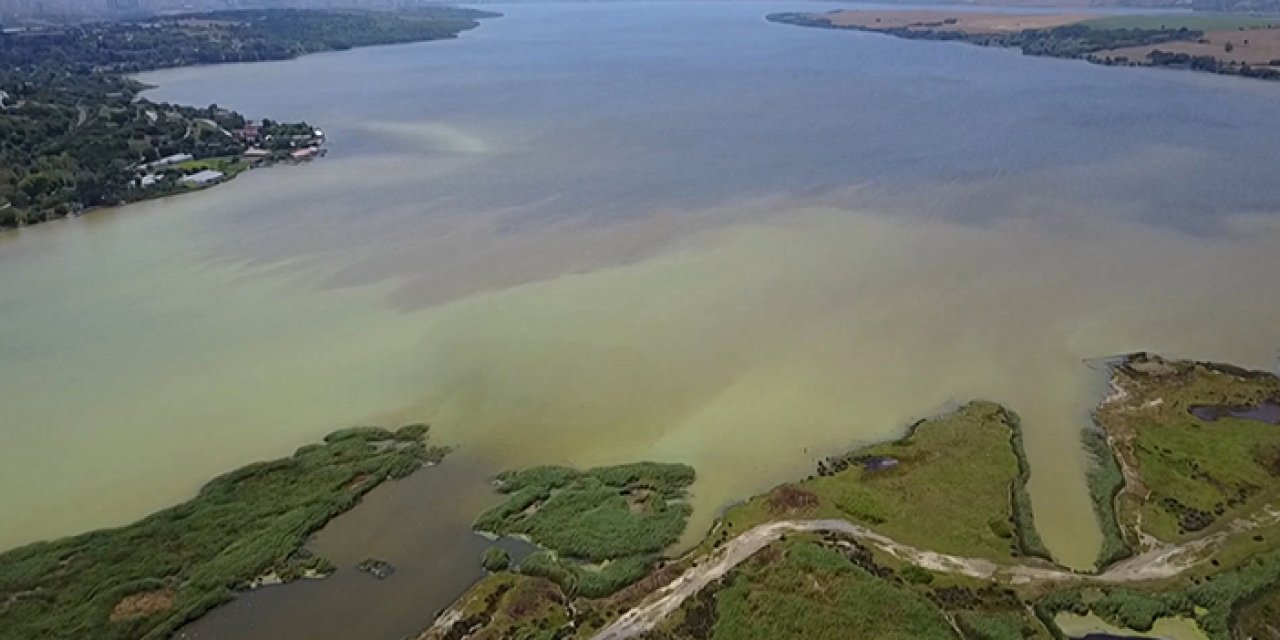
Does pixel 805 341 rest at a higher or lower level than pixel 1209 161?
lower

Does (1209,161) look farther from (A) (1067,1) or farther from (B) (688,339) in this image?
(A) (1067,1)

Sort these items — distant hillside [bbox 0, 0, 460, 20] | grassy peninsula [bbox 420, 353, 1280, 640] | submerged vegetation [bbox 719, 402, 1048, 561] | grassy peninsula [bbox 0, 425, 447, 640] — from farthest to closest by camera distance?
distant hillside [bbox 0, 0, 460, 20]
submerged vegetation [bbox 719, 402, 1048, 561]
grassy peninsula [bbox 0, 425, 447, 640]
grassy peninsula [bbox 420, 353, 1280, 640]

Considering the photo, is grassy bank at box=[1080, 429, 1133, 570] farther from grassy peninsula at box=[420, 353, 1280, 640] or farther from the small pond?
the small pond

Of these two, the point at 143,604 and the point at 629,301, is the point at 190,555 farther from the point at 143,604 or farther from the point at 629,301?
the point at 629,301

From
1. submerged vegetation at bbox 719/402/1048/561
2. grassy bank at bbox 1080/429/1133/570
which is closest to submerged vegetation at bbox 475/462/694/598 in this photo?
submerged vegetation at bbox 719/402/1048/561

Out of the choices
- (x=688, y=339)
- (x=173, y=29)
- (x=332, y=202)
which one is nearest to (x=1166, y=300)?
(x=688, y=339)

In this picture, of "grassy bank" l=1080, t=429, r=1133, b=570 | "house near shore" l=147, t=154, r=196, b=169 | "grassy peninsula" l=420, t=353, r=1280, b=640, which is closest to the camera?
"grassy peninsula" l=420, t=353, r=1280, b=640
